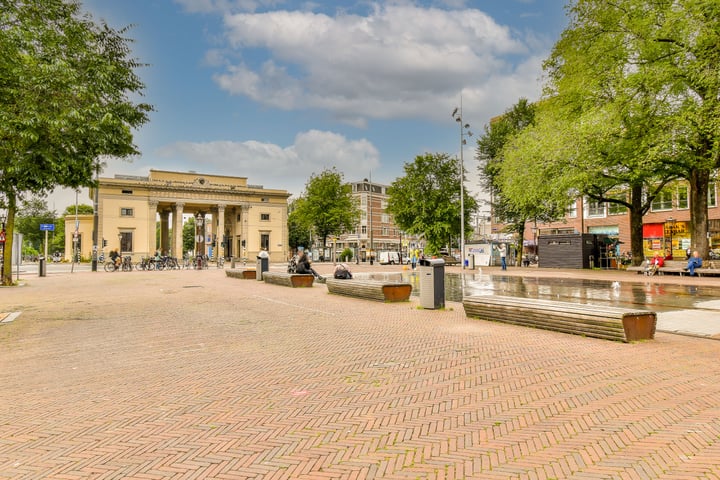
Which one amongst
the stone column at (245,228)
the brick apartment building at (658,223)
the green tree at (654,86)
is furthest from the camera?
the stone column at (245,228)

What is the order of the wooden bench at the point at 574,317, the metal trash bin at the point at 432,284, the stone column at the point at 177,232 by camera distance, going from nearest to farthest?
the wooden bench at the point at 574,317
the metal trash bin at the point at 432,284
the stone column at the point at 177,232

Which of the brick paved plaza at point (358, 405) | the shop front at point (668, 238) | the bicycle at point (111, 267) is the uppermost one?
the shop front at point (668, 238)

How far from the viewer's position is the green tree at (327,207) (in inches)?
2283

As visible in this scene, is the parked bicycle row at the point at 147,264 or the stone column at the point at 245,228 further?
the stone column at the point at 245,228

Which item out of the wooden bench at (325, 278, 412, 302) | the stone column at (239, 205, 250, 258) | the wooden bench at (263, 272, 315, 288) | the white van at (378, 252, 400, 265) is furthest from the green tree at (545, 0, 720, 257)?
the stone column at (239, 205, 250, 258)

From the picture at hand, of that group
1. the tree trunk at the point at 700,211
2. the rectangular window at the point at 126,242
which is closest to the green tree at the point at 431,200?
the tree trunk at the point at 700,211

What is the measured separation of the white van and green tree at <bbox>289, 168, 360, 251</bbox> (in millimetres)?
5916

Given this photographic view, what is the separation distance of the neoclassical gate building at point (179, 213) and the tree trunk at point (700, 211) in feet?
161

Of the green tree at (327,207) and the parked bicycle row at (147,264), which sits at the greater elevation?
the green tree at (327,207)

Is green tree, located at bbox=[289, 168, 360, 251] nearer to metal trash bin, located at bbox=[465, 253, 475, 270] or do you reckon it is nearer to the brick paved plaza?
metal trash bin, located at bbox=[465, 253, 475, 270]

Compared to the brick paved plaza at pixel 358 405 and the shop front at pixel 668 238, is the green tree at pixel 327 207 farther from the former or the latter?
the brick paved plaza at pixel 358 405

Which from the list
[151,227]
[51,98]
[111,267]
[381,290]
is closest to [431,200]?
[111,267]

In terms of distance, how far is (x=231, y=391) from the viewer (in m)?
5.05

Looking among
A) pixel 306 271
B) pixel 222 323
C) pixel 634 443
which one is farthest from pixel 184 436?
pixel 306 271
